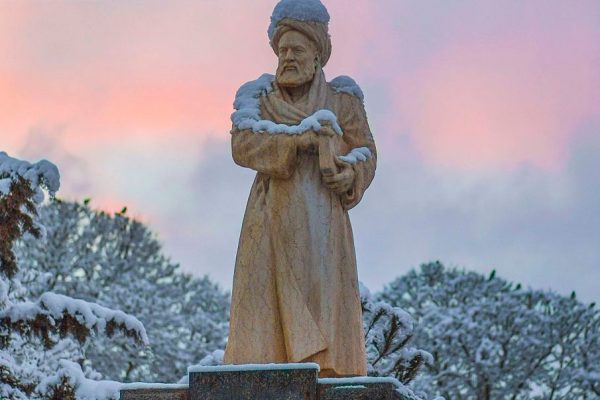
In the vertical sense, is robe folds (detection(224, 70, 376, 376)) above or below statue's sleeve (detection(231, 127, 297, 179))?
below

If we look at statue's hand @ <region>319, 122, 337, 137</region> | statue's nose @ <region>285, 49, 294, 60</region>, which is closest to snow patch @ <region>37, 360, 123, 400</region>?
statue's nose @ <region>285, 49, 294, 60</region>

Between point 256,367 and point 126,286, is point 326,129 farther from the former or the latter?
point 126,286

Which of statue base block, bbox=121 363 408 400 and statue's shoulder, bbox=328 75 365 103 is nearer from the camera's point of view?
statue base block, bbox=121 363 408 400

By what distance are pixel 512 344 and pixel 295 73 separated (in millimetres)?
25192

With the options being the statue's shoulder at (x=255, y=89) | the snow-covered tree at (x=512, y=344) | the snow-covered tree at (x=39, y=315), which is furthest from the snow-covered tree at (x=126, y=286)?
the statue's shoulder at (x=255, y=89)

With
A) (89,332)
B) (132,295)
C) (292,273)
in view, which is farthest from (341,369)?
(132,295)

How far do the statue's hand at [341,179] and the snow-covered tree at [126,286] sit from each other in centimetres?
2175

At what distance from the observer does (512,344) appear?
33188 mm

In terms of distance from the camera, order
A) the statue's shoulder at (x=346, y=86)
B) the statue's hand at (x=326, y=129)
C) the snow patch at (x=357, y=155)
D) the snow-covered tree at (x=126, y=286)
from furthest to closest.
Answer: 1. the snow-covered tree at (x=126, y=286)
2. the statue's shoulder at (x=346, y=86)
3. the snow patch at (x=357, y=155)
4. the statue's hand at (x=326, y=129)

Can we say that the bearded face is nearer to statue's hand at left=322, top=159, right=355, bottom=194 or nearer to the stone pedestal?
statue's hand at left=322, top=159, right=355, bottom=194

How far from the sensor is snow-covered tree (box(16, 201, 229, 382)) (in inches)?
1238

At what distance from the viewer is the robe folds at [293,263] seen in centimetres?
849

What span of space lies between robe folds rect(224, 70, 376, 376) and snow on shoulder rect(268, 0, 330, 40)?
2.26ft

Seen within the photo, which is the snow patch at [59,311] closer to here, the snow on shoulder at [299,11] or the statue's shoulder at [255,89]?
the statue's shoulder at [255,89]
